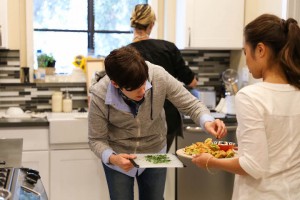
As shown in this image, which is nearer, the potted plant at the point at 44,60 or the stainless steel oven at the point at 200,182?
the stainless steel oven at the point at 200,182

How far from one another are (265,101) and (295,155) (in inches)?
8.5

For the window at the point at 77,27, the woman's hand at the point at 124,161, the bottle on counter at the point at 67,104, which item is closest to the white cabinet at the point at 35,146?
the bottle on counter at the point at 67,104

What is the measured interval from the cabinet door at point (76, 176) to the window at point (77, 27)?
91cm

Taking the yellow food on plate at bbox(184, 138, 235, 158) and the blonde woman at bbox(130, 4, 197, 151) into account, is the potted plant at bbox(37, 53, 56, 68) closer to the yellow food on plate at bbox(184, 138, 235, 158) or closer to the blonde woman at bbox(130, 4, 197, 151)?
the blonde woman at bbox(130, 4, 197, 151)

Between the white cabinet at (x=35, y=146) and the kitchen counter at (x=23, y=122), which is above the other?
the kitchen counter at (x=23, y=122)

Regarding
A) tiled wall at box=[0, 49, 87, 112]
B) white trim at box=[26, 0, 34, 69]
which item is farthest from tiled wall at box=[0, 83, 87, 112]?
white trim at box=[26, 0, 34, 69]

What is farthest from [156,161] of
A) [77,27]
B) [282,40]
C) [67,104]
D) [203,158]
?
[77,27]

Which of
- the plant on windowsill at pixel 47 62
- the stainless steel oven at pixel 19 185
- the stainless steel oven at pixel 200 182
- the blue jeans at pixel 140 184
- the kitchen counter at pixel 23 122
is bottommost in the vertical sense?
the stainless steel oven at pixel 200 182

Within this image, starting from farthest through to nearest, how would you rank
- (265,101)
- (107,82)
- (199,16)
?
(199,16) → (107,82) → (265,101)

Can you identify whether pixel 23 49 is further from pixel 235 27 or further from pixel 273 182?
pixel 273 182

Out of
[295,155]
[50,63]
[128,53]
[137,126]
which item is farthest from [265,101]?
[50,63]

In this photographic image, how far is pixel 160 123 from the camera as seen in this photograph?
2131 mm

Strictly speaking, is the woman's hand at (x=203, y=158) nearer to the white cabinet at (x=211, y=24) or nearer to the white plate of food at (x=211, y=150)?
the white plate of food at (x=211, y=150)

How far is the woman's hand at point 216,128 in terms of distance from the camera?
1.86 metres
